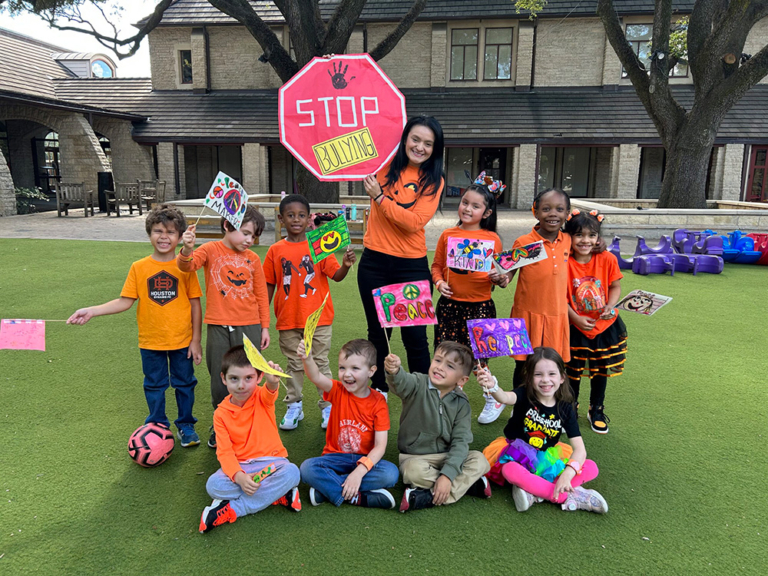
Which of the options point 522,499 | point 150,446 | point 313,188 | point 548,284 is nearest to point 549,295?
point 548,284

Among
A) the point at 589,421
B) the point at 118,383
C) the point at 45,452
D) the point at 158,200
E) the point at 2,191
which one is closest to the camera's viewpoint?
the point at 45,452

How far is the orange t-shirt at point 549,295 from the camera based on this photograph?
10.6ft

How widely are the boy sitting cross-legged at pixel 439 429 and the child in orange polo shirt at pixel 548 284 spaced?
1.92 ft

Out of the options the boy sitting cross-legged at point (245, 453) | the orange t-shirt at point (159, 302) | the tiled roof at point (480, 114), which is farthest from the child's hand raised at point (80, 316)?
the tiled roof at point (480, 114)

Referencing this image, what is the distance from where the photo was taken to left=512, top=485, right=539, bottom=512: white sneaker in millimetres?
2562

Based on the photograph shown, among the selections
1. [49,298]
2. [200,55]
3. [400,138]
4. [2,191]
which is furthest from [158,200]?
[400,138]

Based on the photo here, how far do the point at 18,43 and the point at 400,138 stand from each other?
26.0m

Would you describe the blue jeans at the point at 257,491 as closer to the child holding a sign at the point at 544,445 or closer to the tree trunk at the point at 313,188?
the child holding a sign at the point at 544,445

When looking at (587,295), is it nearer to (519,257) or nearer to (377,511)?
(519,257)

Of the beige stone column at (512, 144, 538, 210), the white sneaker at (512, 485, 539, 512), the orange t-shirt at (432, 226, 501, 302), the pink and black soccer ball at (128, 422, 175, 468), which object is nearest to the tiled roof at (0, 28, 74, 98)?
the beige stone column at (512, 144, 538, 210)

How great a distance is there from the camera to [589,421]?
3523mm

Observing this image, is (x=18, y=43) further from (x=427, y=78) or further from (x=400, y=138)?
(x=400, y=138)

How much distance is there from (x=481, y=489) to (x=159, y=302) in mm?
1967

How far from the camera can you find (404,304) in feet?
9.46
